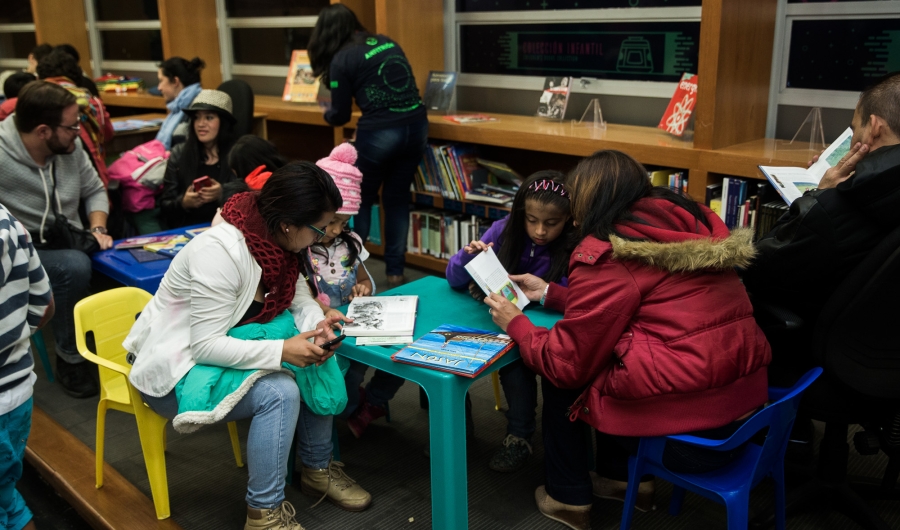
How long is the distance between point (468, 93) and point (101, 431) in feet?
10.7

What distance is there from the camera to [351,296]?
2553mm

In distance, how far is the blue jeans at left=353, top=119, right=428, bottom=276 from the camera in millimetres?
4074

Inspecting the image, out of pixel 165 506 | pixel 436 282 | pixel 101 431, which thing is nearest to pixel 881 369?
pixel 436 282

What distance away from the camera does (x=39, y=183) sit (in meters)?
3.17

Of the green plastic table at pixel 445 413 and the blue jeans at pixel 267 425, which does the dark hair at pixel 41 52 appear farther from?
the green plastic table at pixel 445 413

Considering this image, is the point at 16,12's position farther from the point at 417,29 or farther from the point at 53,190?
the point at 53,190

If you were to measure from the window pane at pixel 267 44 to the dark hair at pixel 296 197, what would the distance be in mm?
4232

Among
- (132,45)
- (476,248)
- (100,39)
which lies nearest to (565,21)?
(476,248)

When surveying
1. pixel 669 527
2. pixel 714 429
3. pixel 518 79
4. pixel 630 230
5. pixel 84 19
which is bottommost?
pixel 669 527

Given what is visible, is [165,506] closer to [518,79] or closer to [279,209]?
[279,209]

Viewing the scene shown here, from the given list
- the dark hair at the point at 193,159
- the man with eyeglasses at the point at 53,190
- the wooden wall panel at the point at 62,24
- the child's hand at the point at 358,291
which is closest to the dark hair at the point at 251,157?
the dark hair at the point at 193,159

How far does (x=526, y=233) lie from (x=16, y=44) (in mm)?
8981

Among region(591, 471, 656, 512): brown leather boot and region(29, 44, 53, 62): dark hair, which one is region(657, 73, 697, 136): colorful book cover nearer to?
region(591, 471, 656, 512): brown leather boot

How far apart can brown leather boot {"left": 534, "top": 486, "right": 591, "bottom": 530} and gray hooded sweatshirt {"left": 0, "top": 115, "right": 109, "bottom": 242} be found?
235 cm
